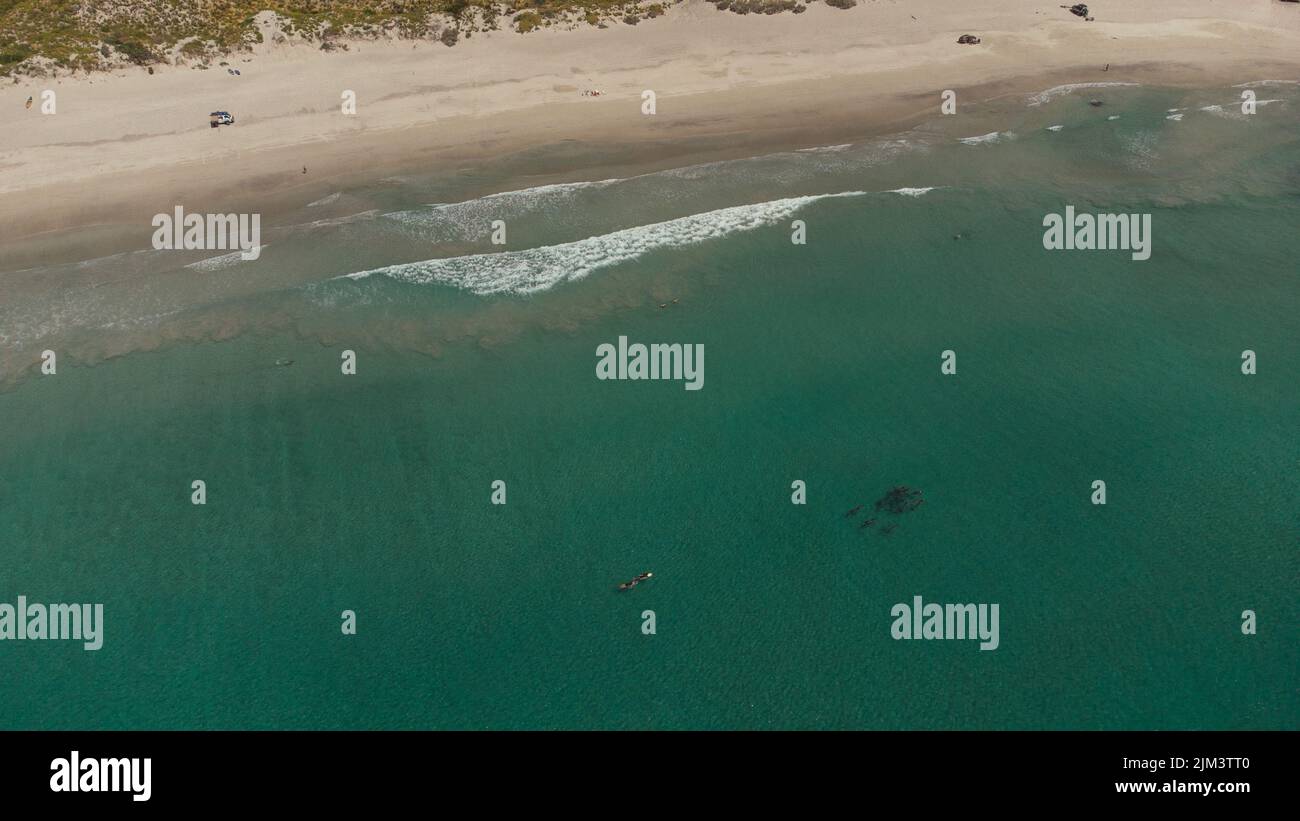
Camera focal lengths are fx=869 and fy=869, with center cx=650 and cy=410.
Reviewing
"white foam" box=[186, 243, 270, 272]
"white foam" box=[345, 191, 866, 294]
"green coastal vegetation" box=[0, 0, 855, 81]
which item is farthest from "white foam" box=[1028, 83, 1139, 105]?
"white foam" box=[186, 243, 270, 272]

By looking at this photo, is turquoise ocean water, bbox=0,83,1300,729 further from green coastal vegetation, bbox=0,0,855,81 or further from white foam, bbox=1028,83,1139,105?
green coastal vegetation, bbox=0,0,855,81

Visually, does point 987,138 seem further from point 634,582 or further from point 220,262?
point 220,262

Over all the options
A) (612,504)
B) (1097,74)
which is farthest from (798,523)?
(1097,74)

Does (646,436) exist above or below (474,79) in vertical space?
below

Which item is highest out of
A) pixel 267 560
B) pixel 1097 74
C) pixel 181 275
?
pixel 1097 74

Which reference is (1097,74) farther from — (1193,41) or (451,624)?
(451,624)

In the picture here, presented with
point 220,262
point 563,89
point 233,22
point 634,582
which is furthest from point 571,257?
point 233,22
